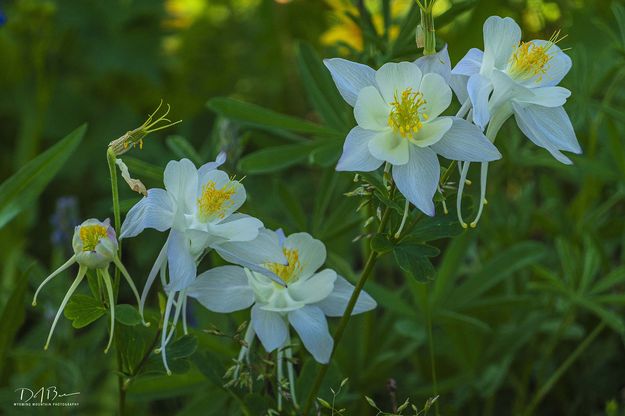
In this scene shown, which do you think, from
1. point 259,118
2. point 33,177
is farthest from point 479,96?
point 33,177

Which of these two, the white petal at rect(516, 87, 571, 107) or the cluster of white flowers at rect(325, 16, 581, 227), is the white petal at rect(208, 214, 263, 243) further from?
the white petal at rect(516, 87, 571, 107)

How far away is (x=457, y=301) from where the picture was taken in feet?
4.89

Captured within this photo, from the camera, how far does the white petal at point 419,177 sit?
0.83 metres

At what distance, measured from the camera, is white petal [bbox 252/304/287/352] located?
95 centimetres

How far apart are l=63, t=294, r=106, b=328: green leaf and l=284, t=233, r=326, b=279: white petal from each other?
0.22m

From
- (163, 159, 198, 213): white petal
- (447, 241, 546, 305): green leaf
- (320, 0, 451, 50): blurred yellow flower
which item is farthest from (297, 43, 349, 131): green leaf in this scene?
(163, 159, 198, 213): white petal

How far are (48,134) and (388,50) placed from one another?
48.3 inches

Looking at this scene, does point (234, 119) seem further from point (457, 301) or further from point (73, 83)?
point (73, 83)

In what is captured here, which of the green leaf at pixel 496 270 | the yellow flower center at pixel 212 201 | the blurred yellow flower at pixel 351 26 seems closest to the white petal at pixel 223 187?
the yellow flower center at pixel 212 201

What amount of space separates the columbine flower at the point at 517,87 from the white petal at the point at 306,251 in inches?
7.5

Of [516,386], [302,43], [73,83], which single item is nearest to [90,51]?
[73,83]

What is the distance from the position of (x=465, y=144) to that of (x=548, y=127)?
106mm

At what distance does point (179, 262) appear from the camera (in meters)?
0.86

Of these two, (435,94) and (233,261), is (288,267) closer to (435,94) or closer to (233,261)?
(233,261)
